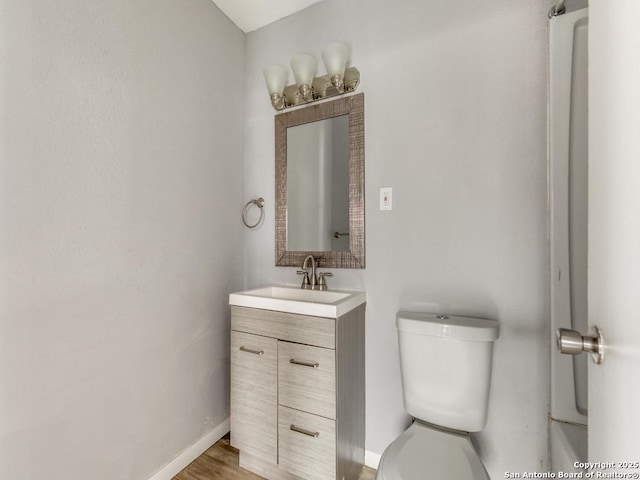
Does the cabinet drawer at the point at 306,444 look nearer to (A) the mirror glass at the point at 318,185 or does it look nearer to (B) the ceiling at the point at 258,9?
(A) the mirror glass at the point at 318,185

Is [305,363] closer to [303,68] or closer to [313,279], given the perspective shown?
[313,279]

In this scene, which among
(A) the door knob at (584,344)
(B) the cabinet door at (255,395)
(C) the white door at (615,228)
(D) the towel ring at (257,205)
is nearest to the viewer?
(C) the white door at (615,228)

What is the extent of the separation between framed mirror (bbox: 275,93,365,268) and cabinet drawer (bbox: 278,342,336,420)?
51 cm

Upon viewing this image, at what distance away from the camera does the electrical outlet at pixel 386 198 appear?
1534 millimetres

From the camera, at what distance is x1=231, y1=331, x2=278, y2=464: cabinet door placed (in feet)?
4.67

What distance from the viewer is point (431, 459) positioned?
3.42 feet

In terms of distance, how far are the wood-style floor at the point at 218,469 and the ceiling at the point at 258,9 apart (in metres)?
2.57

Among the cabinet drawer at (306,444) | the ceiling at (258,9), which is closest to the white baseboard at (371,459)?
the cabinet drawer at (306,444)

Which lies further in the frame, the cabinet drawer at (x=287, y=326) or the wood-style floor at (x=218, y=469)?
the wood-style floor at (x=218, y=469)

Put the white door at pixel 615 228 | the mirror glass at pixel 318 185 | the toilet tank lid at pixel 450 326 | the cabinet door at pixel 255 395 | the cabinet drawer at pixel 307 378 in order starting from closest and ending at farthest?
the white door at pixel 615 228 → the toilet tank lid at pixel 450 326 → the cabinet drawer at pixel 307 378 → the cabinet door at pixel 255 395 → the mirror glass at pixel 318 185

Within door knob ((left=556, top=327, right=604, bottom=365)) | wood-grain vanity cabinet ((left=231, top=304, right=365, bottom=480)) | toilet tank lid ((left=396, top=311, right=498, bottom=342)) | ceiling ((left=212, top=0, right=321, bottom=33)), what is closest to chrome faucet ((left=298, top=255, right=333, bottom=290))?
wood-grain vanity cabinet ((left=231, top=304, right=365, bottom=480))

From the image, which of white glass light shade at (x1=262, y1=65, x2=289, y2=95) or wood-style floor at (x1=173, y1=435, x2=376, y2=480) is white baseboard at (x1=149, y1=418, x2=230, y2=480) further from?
white glass light shade at (x1=262, y1=65, x2=289, y2=95)

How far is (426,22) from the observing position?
1.46m

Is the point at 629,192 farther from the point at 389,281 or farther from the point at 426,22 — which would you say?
the point at 426,22
